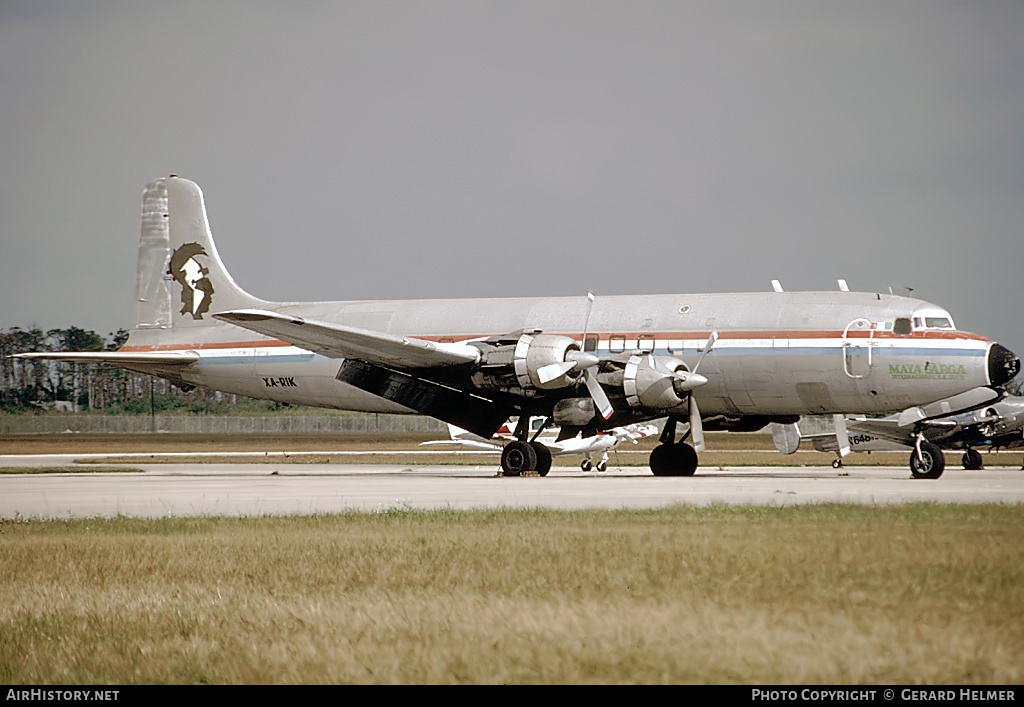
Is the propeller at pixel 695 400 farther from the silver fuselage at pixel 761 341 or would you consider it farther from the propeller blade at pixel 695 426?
the silver fuselage at pixel 761 341

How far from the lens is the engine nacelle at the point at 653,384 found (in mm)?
27641

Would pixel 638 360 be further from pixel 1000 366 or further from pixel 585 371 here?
pixel 1000 366

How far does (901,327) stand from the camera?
1081 inches

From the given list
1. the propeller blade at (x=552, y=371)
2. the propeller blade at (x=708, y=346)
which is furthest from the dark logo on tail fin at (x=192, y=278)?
the propeller blade at (x=708, y=346)

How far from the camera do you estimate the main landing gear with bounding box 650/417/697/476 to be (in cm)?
3058

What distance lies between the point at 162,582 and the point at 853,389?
20.9m

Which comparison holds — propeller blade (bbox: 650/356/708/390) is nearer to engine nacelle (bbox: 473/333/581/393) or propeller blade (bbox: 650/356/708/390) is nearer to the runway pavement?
engine nacelle (bbox: 473/333/581/393)

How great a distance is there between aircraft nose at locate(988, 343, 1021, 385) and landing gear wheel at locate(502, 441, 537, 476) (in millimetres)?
10934

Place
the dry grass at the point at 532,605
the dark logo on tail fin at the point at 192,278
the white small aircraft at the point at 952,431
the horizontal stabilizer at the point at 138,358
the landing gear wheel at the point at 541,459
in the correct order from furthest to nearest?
the white small aircraft at the point at 952,431
the dark logo on tail fin at the point at 192,278
the horizontal stabilizer at the point at 138,358
the landing gear wheel at the point at 541,459
the dry grass at the point at 532,605

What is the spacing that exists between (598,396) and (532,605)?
781 inches

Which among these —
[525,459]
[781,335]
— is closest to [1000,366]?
[781,335]

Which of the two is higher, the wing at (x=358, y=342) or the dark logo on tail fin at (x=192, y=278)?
the dark logo on tail fin at (x=192, y=278)

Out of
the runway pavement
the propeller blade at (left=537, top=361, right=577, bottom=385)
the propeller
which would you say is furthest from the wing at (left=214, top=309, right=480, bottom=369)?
the propeller

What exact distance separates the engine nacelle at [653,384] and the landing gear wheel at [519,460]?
284 centimetres
